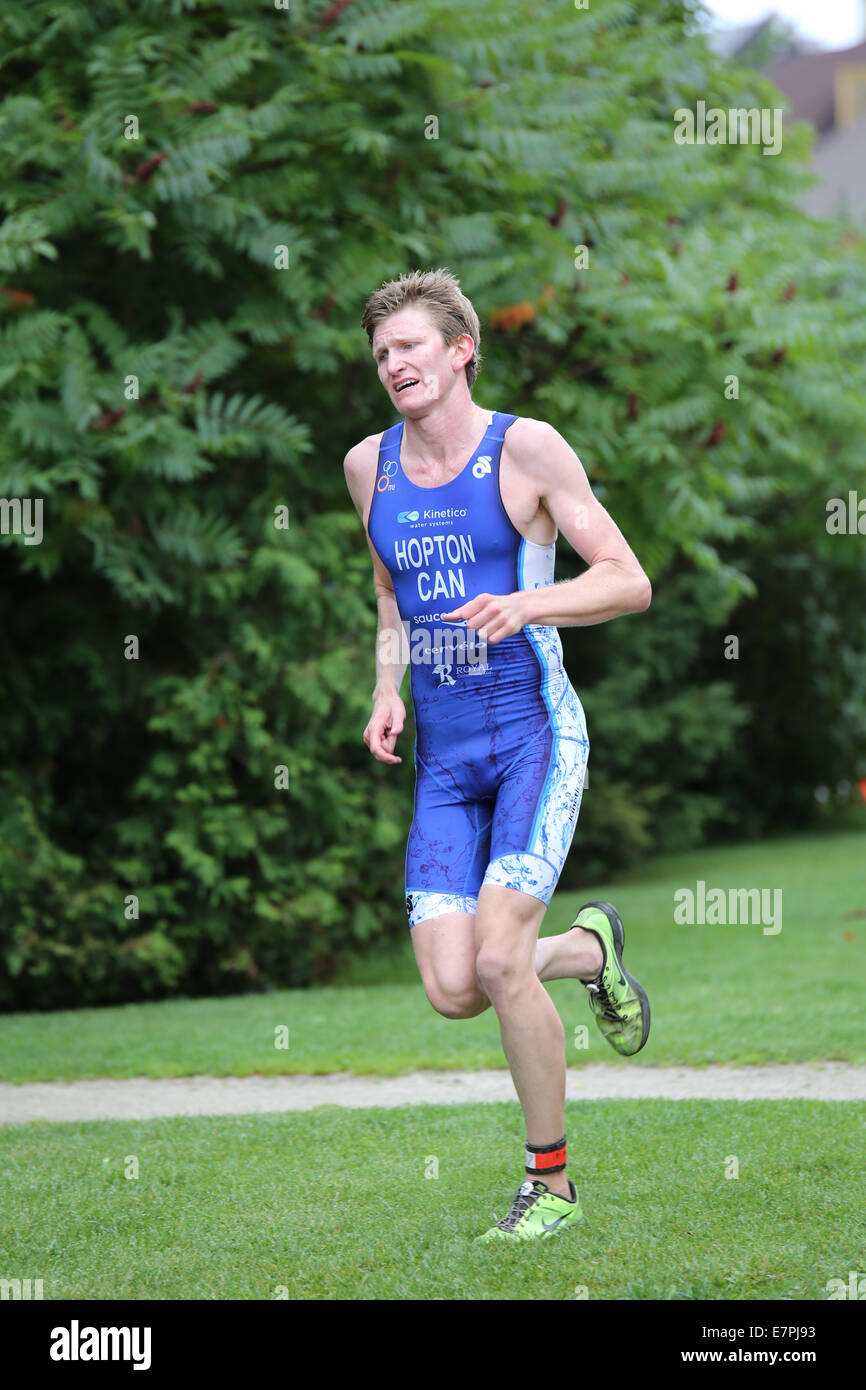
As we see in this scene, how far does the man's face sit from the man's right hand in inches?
34.3

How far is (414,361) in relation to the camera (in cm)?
448

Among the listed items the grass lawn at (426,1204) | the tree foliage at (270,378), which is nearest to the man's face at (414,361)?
the grass lawn at (426,1204)

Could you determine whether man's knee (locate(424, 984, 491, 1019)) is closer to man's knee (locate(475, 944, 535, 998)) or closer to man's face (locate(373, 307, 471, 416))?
man's knee (locate(475, 944, 535, 998))

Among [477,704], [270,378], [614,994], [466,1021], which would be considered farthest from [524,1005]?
[270,378]

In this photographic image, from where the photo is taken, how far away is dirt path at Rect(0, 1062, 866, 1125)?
6734 mm

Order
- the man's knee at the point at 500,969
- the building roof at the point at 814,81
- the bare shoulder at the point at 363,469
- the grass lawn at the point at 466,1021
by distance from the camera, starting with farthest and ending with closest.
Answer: the building roof at the point at 814,81 < the grass lawn at the point at 466,1021 < the bare shoulder at the point at 363,469 < the man's knee at the point at 500,969

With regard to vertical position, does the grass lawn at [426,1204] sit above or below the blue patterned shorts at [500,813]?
below

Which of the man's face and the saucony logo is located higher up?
the man's face

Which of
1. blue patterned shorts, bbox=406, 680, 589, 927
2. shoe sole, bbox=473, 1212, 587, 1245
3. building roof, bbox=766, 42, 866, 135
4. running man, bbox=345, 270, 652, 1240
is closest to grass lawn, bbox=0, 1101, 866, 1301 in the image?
shoe sole, bbox=473, 1212, 587, 1245

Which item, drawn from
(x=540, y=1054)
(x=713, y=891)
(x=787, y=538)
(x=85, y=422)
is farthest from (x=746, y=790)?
(x=540, y=1054)

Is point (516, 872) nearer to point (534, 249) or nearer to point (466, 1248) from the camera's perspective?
point (466, 1248)

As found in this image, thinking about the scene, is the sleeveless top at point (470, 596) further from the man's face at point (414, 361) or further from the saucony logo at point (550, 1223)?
the saucony logo at point (550, 1223)

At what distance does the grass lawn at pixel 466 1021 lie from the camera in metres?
7.75

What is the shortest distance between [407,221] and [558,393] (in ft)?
5.16
